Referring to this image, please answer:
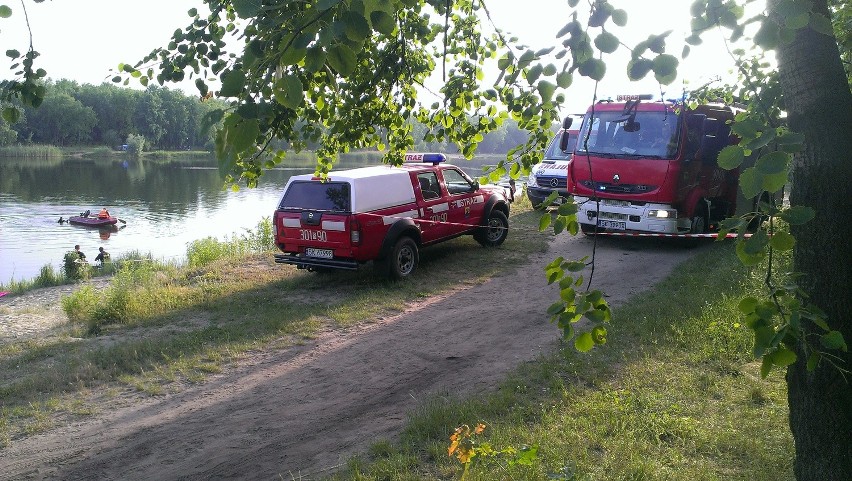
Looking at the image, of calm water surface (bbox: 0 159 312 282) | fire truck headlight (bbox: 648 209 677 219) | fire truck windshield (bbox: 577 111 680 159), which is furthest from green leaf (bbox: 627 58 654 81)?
calm water surface (bbox: 0 159 312 282)

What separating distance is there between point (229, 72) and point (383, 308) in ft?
26.8

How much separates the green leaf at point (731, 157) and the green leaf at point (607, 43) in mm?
430

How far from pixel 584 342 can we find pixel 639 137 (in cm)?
1142

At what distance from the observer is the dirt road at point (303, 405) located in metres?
5.31

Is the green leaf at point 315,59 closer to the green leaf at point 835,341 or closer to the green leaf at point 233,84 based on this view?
the green leaf at point 233,84

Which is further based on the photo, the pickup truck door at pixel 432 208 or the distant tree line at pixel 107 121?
the distant tree line at pixel 107 121

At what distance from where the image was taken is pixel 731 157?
6.18 ft

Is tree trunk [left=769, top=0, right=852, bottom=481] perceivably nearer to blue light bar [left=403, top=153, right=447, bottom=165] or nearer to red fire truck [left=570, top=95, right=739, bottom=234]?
red fire truck [left=570, top=95, right=739, bottom=234]

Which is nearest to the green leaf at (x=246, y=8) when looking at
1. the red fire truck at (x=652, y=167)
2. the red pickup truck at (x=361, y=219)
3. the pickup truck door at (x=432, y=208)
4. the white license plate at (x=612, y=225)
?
the red pickup truck at (x=361, y=219)

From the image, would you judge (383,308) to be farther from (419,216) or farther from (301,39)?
(301,39)

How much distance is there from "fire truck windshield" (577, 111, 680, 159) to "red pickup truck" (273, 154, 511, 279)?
3.26m

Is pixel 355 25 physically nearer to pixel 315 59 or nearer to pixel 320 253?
pixel 315 59

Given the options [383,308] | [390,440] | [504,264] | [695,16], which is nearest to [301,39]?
[695,16]

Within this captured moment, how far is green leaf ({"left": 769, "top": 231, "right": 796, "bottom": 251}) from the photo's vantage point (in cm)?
189
